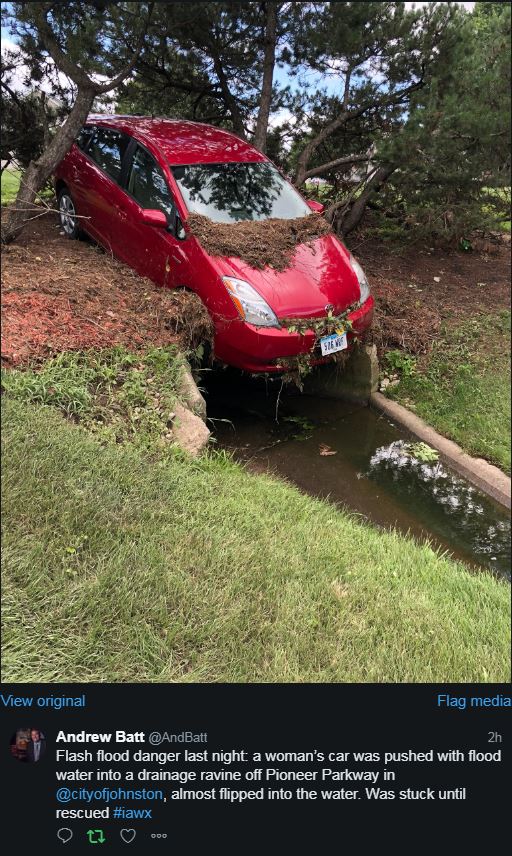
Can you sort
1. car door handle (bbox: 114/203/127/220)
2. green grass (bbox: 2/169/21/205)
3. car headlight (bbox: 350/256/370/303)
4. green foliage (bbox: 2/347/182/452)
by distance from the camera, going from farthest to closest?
green grass (bbox: 2/169/21/205)
car door handle (bbox: 114/203/127/220)
car headlight (bbox: 350/256/370/303)
green foliage (bbox: 2/347/182/452)

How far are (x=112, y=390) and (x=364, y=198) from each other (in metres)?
4.31

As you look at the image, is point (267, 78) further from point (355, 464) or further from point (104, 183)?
point (355, 464)

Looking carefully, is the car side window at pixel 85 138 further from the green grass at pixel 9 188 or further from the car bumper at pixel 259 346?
the car bumper at pixel 259 346

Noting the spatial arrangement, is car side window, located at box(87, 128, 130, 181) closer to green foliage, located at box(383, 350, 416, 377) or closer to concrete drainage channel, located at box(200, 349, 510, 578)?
concrete drainage channel, located at box(200, 349, 510, 578)

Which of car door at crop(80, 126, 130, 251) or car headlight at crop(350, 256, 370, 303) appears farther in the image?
car door at crop(80, 126, 130, 251)

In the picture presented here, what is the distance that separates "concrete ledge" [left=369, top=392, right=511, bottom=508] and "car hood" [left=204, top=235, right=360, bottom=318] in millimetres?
908

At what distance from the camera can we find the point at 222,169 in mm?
5027

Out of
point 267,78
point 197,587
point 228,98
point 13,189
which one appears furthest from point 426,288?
point 13,189

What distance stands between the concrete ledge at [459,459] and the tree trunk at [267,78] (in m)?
3.17

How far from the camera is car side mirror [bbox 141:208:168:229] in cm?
446

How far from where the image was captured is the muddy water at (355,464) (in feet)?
10.5

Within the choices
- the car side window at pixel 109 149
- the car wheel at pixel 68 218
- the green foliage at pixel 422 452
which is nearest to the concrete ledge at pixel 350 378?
the green foliage at pixel 422 452
